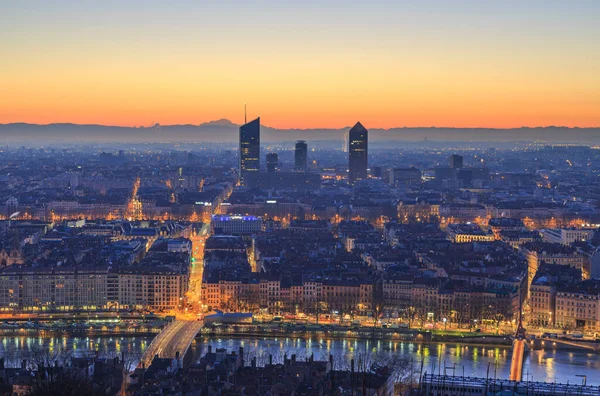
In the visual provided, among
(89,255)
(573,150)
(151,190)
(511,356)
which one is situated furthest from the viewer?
(573,150)

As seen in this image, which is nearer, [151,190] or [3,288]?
[3,288]

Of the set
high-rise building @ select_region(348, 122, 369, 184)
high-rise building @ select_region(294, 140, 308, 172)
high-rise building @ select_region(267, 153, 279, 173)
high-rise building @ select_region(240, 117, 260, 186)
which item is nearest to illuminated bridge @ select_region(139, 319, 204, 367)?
high-rise building @ select_region(240, 117, 260, 186)

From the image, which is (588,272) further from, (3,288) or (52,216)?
(52,216)

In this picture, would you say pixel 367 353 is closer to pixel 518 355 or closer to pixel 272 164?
pixel 518 355

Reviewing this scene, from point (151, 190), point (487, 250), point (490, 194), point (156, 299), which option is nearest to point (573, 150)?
point (490, 194)

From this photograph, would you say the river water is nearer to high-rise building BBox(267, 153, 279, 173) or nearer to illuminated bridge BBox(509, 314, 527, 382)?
illuminated bridge BBox(509, 314, 527, 382)

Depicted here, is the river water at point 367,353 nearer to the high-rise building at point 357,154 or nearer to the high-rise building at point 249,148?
the high-rise building at point 249,148

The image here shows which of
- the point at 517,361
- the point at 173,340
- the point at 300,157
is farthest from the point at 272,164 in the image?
the point at 517,361

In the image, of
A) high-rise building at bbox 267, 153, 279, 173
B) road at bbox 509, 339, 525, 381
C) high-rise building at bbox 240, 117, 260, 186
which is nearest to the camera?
road at bbox 509, 339, 525, 381
